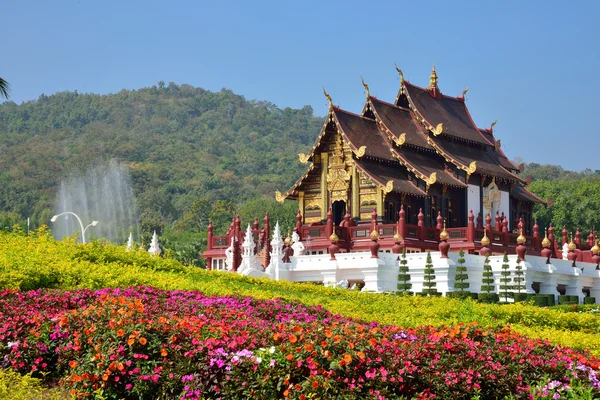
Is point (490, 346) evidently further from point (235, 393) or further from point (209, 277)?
point (209, 277)

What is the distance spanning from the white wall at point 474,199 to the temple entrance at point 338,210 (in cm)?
537

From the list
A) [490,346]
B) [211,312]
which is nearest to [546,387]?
[490,346]

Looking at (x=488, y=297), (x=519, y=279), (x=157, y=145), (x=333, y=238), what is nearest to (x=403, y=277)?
(x=488, y=297)

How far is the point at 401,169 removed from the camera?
141 feet

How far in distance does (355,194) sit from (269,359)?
29674mm

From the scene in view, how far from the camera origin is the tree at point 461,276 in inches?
1352

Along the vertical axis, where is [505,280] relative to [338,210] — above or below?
below

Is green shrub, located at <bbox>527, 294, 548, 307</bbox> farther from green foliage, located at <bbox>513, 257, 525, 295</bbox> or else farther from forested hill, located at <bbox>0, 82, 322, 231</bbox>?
forested hill, located at <bbox>0, 82, 322, 231</bbox>

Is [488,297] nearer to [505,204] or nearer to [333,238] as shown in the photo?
[333,238]

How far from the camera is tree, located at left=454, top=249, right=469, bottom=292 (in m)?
34.3

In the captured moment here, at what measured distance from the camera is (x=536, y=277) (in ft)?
125

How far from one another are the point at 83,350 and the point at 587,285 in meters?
31.7

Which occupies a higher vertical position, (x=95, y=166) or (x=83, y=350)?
(x=95, y=166)

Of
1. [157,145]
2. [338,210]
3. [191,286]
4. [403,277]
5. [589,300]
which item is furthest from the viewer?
[157,145]
